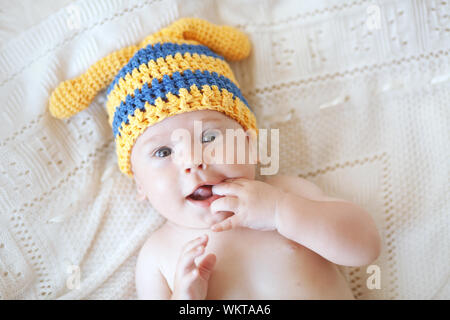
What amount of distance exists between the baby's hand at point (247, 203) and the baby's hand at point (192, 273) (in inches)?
3.2

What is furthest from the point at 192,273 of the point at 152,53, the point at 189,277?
the point at 152,53

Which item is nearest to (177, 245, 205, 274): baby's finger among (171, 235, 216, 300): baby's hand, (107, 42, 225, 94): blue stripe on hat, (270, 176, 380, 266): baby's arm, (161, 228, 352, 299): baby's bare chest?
(171, 235, 216, 300): baby's hand

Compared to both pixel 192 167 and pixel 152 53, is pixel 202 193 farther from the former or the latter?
pixel 152 53

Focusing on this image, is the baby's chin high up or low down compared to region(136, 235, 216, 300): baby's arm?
up

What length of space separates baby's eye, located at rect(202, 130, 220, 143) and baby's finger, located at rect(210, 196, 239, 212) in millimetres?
162

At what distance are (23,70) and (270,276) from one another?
3.19ft

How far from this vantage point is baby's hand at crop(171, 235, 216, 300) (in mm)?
1001

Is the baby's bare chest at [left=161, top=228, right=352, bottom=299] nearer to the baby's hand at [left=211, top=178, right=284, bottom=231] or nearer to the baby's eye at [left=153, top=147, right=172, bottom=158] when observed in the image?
the baby's hand at [left=211, top=178, right=284, bottom=231]

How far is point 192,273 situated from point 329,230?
0.37m

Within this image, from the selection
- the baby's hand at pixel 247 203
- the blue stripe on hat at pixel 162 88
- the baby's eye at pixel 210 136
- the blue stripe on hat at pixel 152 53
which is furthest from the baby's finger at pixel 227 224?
the blue stripe on hat at pixel 152 53

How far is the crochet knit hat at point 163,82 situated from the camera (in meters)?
1.05

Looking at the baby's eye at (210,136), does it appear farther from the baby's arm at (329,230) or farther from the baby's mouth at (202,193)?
the baby's arm at (329,230)

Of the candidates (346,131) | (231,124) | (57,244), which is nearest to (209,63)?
(231,124)

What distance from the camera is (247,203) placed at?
1038 mm
